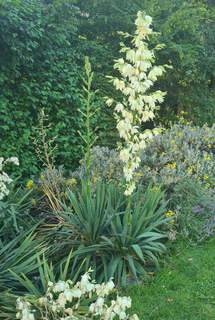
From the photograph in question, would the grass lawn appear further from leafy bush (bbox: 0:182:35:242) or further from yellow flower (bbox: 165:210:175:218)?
leafy bush (bbox: 0:182:35:242)

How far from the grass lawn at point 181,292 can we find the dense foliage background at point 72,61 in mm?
2148

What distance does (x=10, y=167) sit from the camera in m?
4.78

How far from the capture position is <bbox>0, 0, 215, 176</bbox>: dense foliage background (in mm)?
4637

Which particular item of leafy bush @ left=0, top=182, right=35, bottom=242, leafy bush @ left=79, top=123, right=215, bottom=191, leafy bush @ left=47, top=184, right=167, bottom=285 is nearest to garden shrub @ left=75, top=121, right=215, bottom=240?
leafy bush @ left=79, top=123, right=215, bottom=191

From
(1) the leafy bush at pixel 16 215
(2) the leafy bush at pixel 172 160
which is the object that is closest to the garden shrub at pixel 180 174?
(2) the leafy bush at pixel 172 160

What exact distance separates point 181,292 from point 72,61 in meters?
3.49

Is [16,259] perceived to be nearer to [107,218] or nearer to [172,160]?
[107,218]

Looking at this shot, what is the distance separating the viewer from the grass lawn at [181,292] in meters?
3.09

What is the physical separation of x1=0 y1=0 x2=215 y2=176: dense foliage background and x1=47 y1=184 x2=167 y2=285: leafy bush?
1460 mm

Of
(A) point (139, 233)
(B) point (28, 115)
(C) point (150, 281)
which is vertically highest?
(B) point (28, 115)

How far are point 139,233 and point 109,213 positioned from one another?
0.32 m

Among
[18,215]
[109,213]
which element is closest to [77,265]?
[109,213]

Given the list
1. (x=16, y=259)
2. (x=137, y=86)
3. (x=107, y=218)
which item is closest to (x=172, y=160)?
(x=107, y=218)

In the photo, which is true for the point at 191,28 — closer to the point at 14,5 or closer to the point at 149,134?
the point at 14,5
